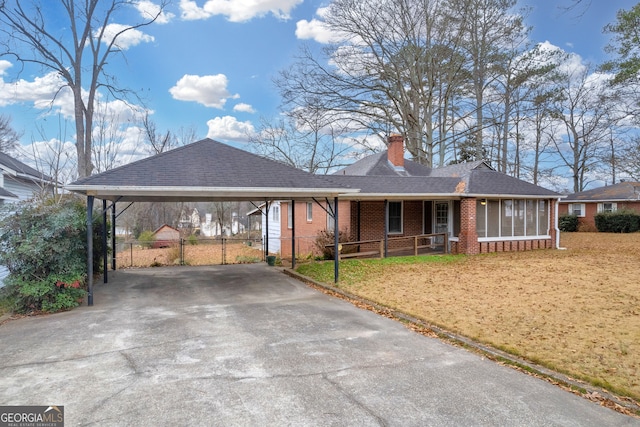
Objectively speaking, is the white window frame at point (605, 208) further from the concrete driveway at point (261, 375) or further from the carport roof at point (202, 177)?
the concrete driveway at point (261, 375)

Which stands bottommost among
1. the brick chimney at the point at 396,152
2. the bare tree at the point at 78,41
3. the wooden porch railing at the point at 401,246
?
the wooden porch railing at the point at 401,246

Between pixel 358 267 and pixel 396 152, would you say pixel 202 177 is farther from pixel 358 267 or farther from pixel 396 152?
pixel 396 152

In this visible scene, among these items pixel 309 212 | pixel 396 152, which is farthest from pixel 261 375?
pixel 396 152

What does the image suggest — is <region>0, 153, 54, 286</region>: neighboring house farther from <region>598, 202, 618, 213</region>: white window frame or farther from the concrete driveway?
<region>598, 202, 618, 213</region>: white window frame

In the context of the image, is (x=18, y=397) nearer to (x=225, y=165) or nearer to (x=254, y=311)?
(x=254, y=311)

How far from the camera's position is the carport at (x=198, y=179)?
846cm

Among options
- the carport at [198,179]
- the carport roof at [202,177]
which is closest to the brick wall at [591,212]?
the carport at [198,179]

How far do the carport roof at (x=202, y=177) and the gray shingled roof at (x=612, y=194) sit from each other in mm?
27988

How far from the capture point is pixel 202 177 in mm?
9188

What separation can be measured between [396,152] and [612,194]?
20.1 metres

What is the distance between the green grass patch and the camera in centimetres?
1136

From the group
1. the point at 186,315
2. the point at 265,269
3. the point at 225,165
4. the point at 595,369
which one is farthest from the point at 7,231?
the point at 595,369

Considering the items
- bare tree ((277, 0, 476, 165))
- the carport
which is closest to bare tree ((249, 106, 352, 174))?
bare tree ((277, 0, 476, 165))

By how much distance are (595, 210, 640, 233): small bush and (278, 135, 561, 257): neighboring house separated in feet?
Answer: 41.2
